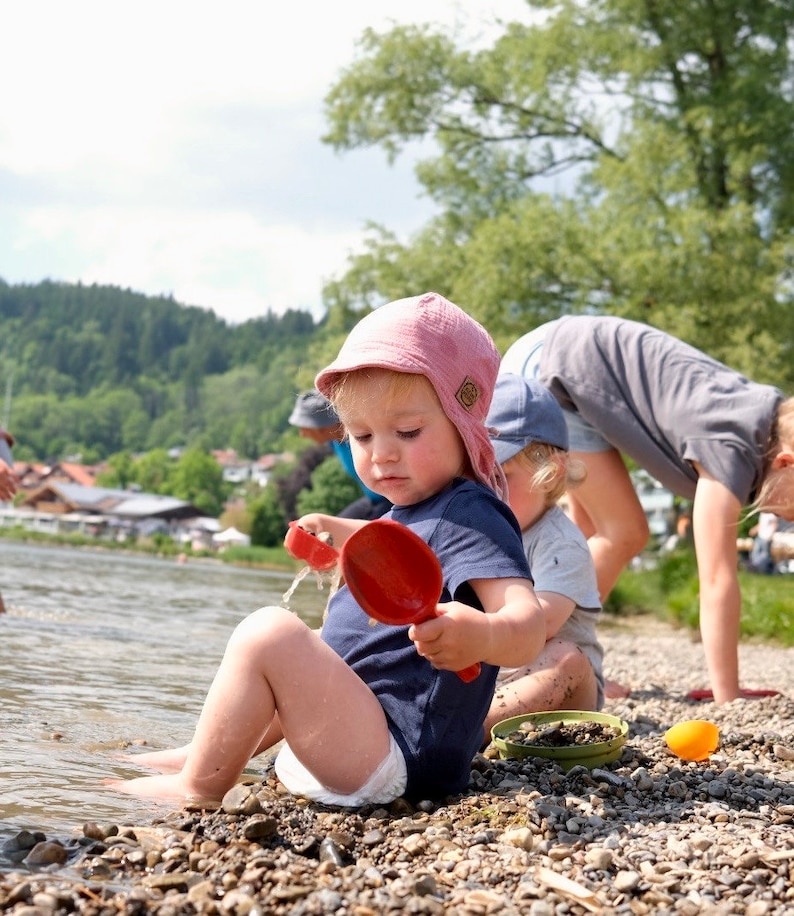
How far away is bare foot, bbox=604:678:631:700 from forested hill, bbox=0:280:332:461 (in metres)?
129

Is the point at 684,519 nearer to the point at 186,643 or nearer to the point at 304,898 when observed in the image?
the point at 186,643

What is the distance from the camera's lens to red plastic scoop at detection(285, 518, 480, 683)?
6.98 feet

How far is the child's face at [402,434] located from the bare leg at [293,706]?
0.39 meters

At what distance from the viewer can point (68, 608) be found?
355 inches

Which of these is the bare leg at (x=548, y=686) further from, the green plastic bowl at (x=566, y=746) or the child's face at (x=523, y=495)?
the child's face at (x=523, y=495)

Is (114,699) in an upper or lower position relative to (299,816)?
lower

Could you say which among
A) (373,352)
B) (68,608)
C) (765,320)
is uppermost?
A: (765,320)

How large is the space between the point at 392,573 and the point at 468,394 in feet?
2.01

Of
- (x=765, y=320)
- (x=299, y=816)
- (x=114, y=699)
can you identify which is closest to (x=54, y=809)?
(x=299, y=816)

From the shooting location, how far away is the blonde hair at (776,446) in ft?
13.7

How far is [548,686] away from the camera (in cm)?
348

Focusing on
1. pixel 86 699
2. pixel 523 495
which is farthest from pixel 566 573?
pixel 86 699

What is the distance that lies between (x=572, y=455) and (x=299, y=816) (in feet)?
8.49

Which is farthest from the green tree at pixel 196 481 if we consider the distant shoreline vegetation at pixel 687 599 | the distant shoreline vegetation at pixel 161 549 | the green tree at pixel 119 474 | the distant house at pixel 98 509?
the distant shoreline vegetation at pixel 687 599
